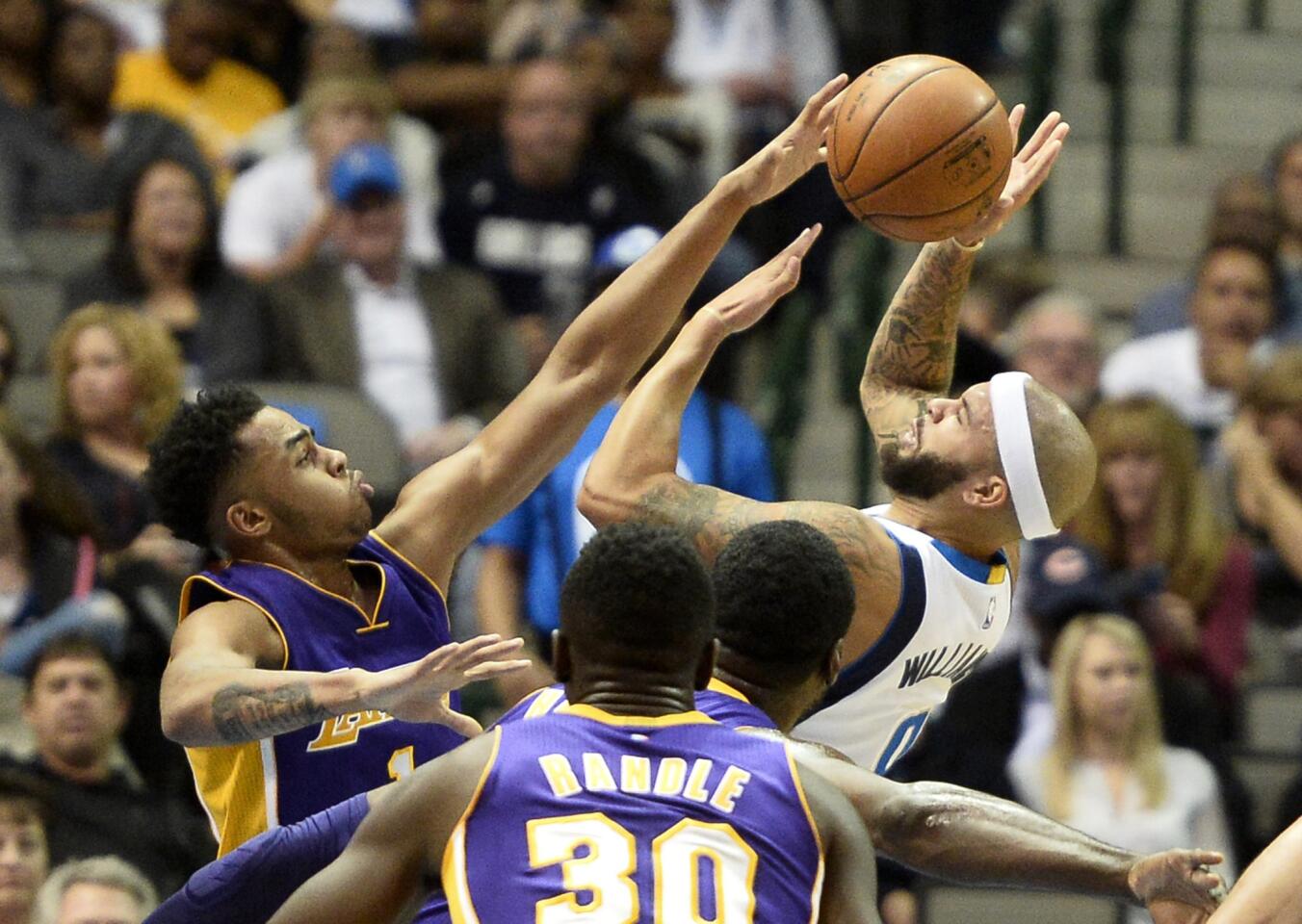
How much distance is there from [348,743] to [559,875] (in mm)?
1125

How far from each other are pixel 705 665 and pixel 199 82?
7.15 metres

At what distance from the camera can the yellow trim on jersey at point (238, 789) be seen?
185 inches

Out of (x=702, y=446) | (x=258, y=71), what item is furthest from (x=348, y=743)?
(x=258, y=71)

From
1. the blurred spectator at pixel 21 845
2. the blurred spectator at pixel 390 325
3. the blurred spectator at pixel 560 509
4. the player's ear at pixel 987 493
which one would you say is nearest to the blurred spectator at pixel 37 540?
the blurred spectator at pixel 21 845

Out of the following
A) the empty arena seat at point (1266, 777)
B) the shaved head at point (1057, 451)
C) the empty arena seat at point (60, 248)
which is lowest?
the empty arena seat at point (1266, 777)

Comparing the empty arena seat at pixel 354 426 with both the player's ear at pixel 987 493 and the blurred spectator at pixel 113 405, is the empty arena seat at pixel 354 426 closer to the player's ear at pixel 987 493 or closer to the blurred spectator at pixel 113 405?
the blurred spectator at pixel 113 405

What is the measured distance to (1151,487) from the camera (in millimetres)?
8023

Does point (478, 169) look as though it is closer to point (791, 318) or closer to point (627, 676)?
point (791, 318)

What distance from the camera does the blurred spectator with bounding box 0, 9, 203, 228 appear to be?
992 cm

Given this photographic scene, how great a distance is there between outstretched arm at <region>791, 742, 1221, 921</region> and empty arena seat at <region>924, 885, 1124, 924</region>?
3325 mm

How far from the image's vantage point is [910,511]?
17.4 feet

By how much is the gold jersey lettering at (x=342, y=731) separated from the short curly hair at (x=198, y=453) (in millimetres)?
464

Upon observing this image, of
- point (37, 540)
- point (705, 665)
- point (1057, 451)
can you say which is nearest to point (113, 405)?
point (37, 540)

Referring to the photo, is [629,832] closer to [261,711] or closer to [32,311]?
[261,711]
